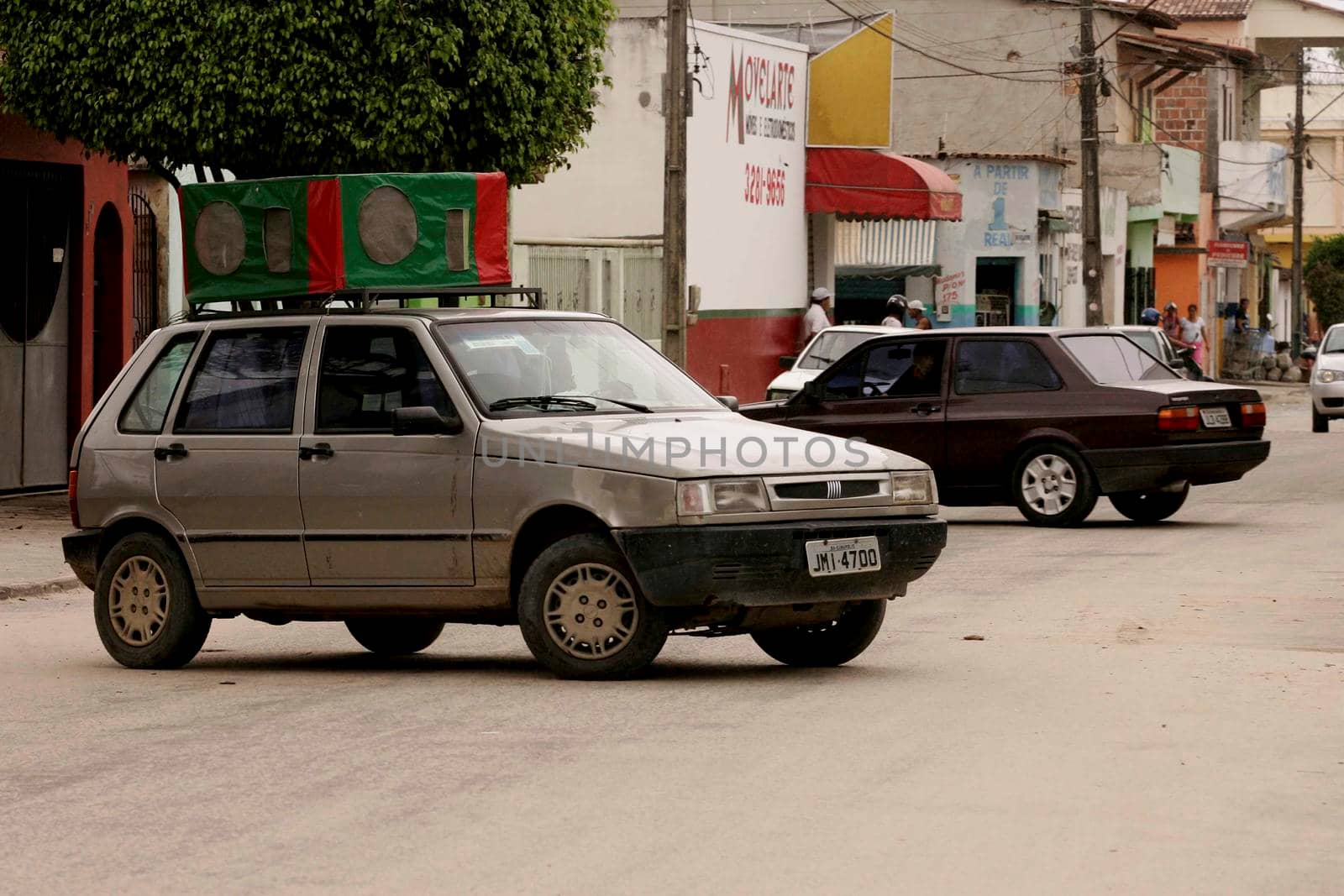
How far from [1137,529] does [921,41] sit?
3218cm

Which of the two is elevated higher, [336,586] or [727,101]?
[727,101]

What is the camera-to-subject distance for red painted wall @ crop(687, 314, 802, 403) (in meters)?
31.5

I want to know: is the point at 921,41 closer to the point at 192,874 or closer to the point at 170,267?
the point at 170,267

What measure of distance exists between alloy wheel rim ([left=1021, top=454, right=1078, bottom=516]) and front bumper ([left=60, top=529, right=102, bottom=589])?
916cm

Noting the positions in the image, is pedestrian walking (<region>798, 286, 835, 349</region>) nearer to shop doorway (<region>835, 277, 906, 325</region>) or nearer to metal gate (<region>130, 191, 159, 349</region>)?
shop doorway (<region>835, 277, 906, 325</region>)

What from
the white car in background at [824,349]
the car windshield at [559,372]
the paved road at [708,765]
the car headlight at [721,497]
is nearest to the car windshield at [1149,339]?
the white car in background at [824,349]

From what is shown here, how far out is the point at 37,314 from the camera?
21062mm

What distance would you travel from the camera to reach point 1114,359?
1828 cm

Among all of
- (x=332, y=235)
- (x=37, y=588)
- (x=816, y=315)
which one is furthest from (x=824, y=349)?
(x=332, y=235)

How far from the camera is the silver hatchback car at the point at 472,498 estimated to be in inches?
362

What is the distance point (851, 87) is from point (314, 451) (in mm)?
27369

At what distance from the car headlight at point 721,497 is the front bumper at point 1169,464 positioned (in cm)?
897

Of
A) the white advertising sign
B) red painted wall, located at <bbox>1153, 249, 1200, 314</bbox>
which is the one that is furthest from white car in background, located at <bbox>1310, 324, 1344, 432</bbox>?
red painted wall, located at <bbox>1153, 249, 1200, 314</bbox>

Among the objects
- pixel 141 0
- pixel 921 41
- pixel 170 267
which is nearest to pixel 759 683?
pixel 141 0
